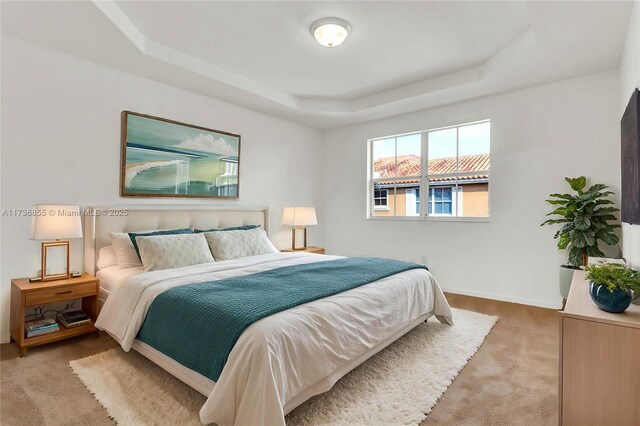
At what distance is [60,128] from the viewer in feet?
9.66

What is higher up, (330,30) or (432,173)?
(330,30)

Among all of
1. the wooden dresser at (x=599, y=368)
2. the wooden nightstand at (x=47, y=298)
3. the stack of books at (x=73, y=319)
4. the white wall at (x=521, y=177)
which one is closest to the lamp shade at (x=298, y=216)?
the white wall at (x=521, y=177)

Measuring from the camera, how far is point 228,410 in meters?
1.51

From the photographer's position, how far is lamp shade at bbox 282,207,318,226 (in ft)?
15.6

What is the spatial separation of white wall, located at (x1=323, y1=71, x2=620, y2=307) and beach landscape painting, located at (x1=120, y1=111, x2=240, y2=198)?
97.7 inches

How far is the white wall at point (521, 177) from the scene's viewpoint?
3430 mm

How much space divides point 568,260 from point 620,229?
1.74ft

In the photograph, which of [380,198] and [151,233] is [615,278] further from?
[380,198]

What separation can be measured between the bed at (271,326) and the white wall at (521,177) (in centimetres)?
144

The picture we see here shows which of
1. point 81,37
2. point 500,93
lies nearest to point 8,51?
point 81,37

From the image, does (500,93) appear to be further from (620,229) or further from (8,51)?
(8,51)

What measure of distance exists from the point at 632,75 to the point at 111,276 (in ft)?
14.4

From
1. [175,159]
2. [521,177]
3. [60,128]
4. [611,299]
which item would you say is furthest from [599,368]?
[60,128]

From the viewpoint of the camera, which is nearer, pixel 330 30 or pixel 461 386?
pixel 461 386
